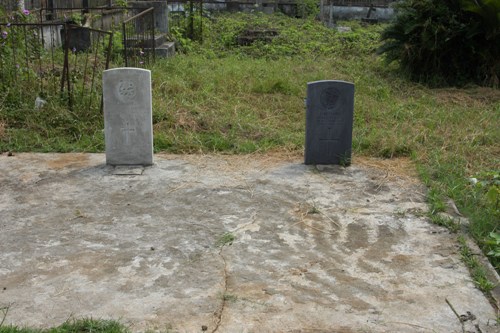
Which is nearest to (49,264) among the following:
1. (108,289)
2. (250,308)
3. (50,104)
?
(108,289)

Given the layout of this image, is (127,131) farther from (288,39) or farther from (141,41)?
(288,39)

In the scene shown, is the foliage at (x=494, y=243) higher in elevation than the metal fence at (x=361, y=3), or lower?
lower

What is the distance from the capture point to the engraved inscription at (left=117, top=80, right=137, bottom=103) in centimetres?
625

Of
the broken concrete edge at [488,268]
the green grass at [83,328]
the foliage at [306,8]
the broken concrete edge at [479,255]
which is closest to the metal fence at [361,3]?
the foliage at [306,8]

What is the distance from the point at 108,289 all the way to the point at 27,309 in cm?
49

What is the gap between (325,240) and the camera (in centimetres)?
470

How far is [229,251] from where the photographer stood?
174 inches

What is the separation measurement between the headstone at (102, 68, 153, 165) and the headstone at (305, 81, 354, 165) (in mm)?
1675

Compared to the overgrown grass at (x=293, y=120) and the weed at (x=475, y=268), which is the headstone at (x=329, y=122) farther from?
the weed at (x=475, y=268)

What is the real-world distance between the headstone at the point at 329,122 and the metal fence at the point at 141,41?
Answer: 14.4 ft

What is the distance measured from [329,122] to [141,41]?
18.8 ft

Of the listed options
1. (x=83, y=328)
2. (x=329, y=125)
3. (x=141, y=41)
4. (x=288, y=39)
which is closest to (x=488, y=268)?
(x=329, y=125)

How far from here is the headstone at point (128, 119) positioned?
625 cm

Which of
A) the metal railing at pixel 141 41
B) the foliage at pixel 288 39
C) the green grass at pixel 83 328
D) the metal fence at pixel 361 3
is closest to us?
the green grass at pixel 83 328
